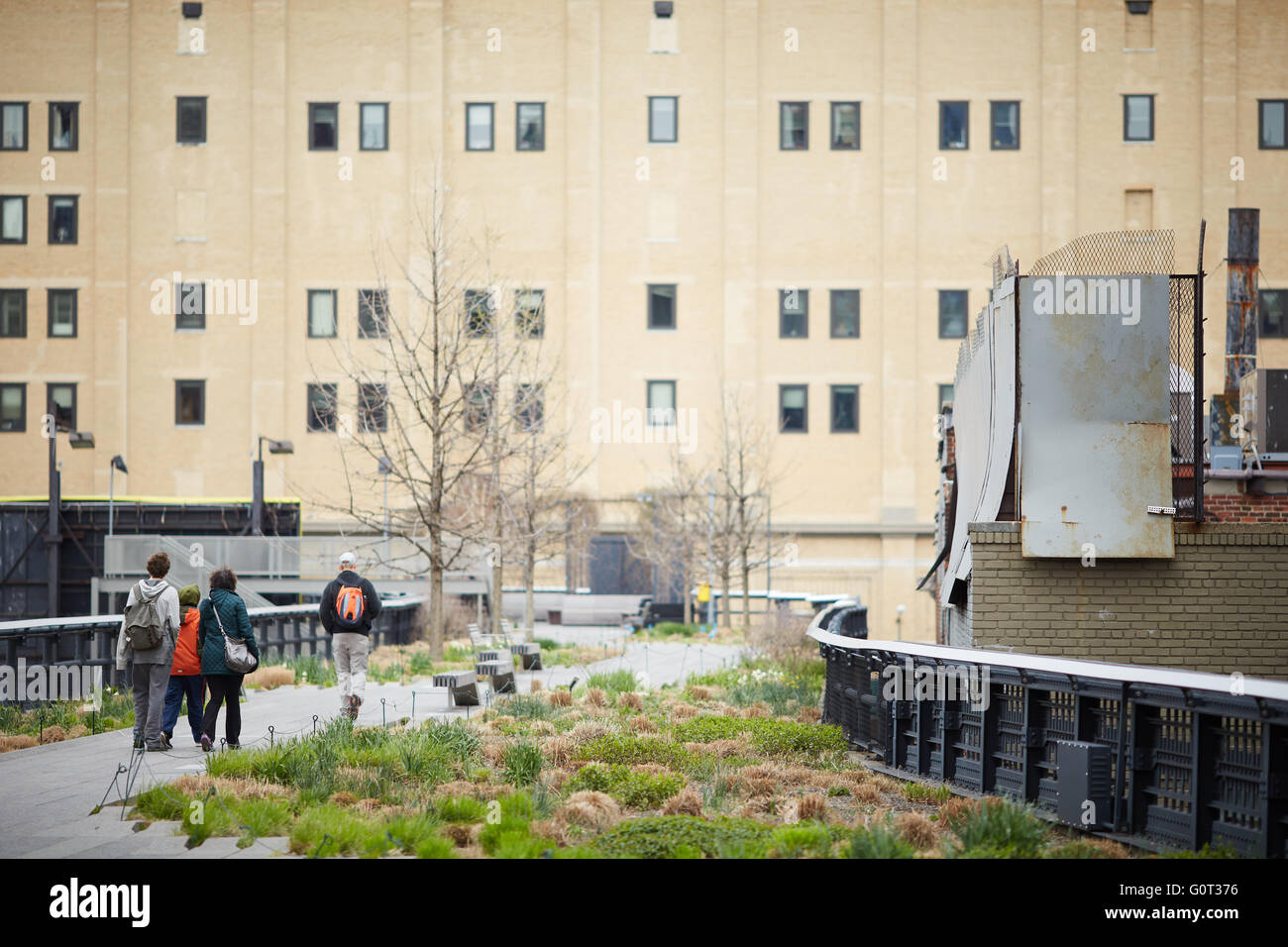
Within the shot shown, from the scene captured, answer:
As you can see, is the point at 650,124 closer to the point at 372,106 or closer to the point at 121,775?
the point at 372,106

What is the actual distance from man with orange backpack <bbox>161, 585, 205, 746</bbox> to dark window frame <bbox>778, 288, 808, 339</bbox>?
39.4 metres

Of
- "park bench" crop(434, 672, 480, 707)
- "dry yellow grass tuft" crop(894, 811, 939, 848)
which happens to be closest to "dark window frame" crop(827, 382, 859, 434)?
"park bench" crop(434, 672, 480, 707)

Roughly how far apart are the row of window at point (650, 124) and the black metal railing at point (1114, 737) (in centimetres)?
4159

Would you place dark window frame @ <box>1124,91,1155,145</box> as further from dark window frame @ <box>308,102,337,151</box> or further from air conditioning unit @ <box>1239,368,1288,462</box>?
air conditioning unit @ <box>1239,368,1288,462</box>

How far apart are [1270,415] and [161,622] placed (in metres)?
14.1

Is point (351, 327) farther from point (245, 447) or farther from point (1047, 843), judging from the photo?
point (1047, 843)

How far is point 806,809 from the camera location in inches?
349

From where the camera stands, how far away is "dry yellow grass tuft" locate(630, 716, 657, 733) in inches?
514

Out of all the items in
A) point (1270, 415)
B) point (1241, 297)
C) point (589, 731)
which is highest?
point (1241, 297)

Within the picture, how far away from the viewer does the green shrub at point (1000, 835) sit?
7.14 meters

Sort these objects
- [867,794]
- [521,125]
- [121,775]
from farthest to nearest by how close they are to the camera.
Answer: [521,125] < [121,775] < [867,794]

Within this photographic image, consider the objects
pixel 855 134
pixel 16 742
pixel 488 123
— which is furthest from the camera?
pixel 488 123

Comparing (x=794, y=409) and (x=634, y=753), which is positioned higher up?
(x=794, y=409)

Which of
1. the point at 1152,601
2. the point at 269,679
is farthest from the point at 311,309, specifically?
the point at 1152,601
